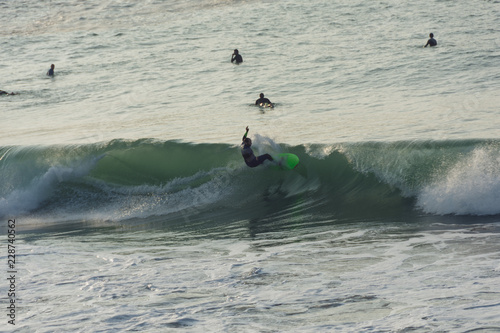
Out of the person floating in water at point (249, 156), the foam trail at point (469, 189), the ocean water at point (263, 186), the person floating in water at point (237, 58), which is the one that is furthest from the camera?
the person floating in water at point (237, 58)

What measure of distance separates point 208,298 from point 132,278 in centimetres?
153

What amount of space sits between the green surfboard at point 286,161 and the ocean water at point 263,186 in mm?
226

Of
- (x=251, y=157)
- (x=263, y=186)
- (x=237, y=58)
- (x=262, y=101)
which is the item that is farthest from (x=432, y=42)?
(x=251, y=157)

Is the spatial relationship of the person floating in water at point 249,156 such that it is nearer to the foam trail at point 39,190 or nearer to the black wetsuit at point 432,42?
the foam trail at point 39,190

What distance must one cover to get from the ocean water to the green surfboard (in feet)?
0.74

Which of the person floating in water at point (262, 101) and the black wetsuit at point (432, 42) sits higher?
the black wetsuit at point (432, 42)

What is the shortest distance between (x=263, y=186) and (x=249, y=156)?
0.82m

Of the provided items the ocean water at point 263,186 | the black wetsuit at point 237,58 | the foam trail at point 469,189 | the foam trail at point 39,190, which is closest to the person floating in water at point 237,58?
the black wetsuit at point 237,58

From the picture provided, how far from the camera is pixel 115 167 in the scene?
15.9 meters

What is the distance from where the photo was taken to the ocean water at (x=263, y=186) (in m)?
8.45

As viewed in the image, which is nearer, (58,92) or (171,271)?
(171,271)

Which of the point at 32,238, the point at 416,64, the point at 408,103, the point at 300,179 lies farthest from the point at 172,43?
the point at 32,238

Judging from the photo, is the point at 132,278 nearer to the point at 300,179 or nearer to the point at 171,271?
the point at 171,271

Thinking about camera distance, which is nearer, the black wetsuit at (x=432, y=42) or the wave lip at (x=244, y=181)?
the wave lip at (x=244, y=181)
